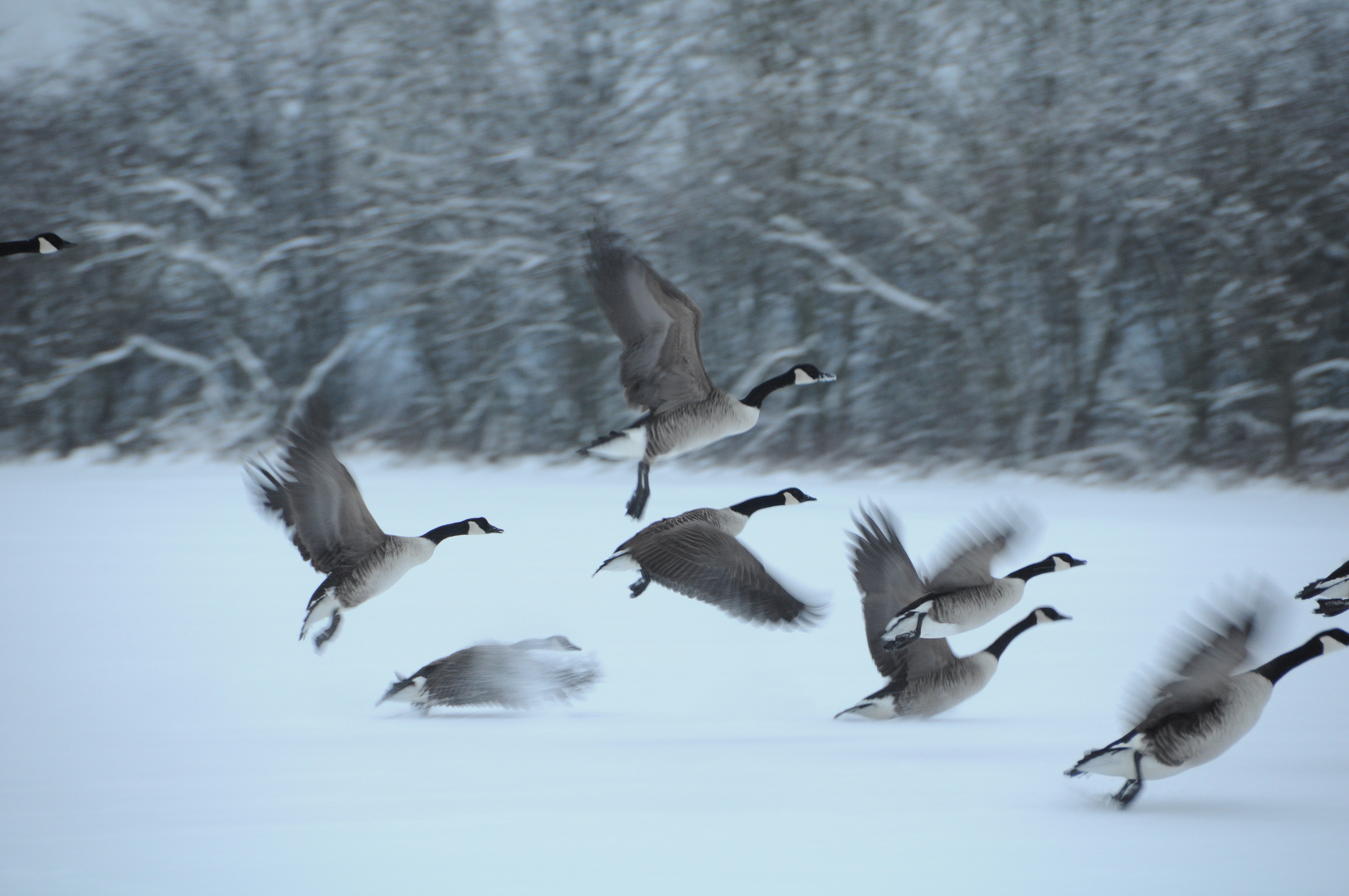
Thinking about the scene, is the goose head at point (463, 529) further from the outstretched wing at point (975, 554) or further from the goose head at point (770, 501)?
the outstretched wing at point (975, 554)

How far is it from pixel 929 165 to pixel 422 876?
23.6ft

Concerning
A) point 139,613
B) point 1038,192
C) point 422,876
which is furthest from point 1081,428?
point 422,876

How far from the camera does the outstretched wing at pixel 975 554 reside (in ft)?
8.59

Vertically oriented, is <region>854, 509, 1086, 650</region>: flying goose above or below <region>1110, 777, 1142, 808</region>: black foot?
above

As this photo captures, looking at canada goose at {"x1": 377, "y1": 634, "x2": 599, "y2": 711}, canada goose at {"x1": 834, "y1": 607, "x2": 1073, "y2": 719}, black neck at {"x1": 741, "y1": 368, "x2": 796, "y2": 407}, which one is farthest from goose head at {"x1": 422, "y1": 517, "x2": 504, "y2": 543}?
canada goose at {"x1": 834, "y1": 607, "x2": 1073, "y2": 719}

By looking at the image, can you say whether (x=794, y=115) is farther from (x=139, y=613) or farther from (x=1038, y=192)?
(x=139, y=613)

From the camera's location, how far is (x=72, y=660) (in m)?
3.27

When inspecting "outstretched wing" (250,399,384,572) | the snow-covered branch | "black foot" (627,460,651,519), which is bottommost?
the snow-covered branch

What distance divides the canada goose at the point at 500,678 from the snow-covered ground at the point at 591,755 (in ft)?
0.18

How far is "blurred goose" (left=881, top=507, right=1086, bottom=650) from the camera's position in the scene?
2420 millimetres

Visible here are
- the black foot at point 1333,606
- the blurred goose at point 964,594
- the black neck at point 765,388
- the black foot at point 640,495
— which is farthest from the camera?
the black neck at point 765,388

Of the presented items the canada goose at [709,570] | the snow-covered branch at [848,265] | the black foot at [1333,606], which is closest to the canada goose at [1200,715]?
the black foot at [1333,606]

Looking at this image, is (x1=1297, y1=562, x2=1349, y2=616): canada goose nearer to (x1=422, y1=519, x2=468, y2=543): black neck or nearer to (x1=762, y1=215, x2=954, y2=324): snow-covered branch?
(x1=422, y1=519, x2=468, y2=543): black neck

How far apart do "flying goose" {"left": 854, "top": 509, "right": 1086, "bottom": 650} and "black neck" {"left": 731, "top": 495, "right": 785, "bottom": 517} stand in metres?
0.26
